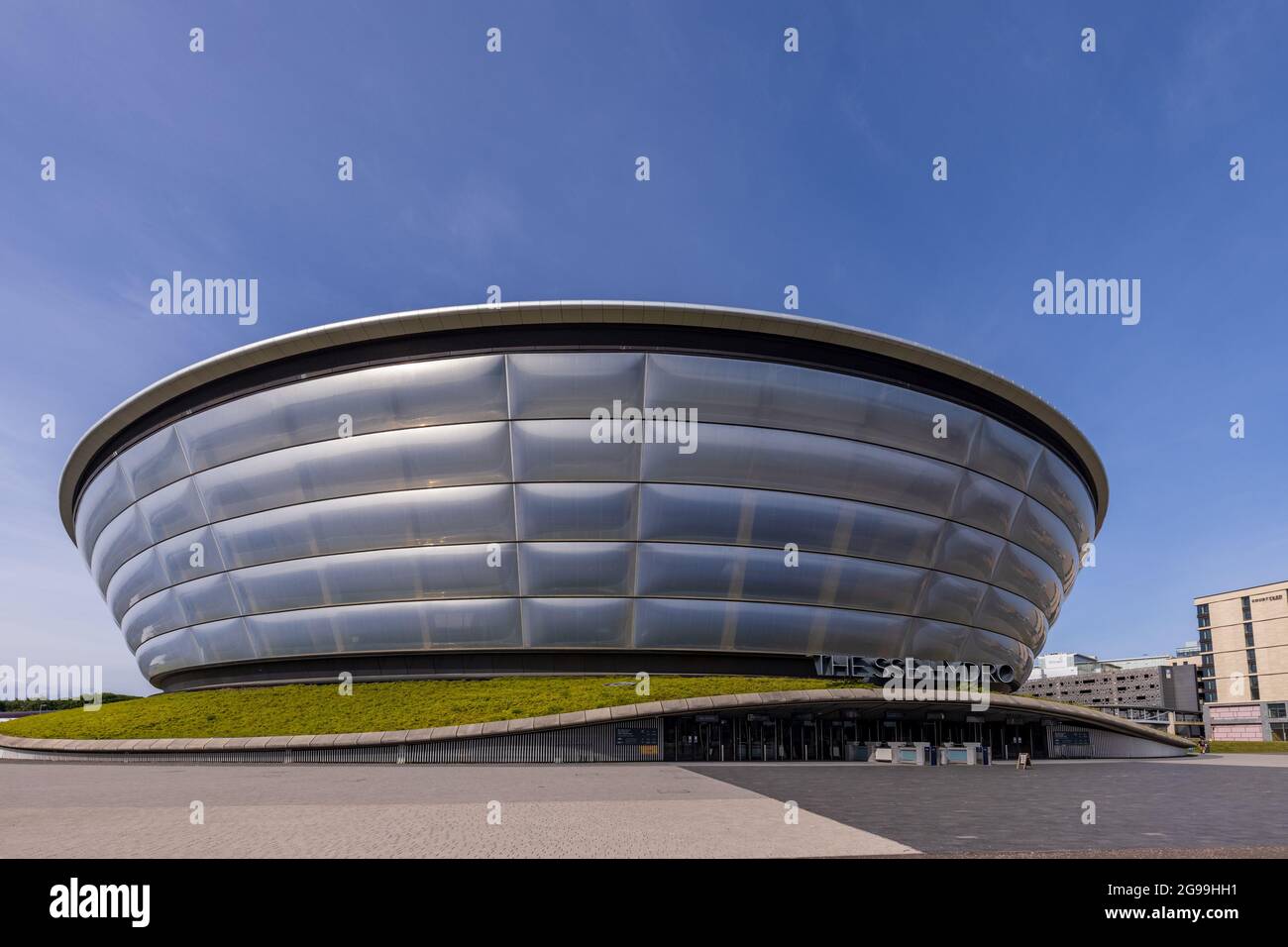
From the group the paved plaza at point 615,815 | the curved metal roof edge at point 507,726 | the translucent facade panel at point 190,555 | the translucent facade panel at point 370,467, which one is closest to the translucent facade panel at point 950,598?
the curved metal roof edge at point 507,726

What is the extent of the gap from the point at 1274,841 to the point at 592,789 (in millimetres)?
11647

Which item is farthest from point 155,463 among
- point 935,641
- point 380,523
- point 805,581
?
point 935,641

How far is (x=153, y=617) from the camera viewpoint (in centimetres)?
4528

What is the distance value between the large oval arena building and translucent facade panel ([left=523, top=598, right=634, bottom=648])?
0.09 metres

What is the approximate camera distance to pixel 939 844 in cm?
1015

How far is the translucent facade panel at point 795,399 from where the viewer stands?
118ft

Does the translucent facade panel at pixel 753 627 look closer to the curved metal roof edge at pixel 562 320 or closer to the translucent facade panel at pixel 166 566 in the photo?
the curved metal roof edge at pixel 562 320

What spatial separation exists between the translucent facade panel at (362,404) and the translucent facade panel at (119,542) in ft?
25.4

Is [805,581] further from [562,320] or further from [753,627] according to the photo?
[562,320]

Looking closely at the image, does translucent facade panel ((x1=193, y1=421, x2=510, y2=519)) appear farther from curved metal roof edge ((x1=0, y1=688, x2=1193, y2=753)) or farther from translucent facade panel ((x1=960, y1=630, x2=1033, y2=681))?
translucent facade panel ((x1=960, y1=630, x2=1033, y2=681))

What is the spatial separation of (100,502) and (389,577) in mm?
21834

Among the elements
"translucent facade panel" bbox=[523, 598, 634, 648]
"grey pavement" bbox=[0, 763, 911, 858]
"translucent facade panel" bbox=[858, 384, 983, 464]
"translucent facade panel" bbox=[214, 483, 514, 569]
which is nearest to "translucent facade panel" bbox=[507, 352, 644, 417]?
"translucent facade panel" bbox=[214, 483, 514, 569]

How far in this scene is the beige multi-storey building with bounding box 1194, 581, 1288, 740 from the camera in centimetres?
11862
